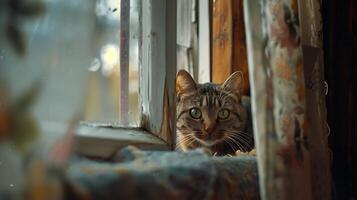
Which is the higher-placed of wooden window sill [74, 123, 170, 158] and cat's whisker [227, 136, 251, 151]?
wooden window sill [74, 123, 170, 158]

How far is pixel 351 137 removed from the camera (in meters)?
1.17

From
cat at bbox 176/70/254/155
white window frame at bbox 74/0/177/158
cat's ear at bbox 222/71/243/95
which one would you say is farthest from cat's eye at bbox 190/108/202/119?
white window frame at bbox 74/0/177/158

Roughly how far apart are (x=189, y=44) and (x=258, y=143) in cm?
88

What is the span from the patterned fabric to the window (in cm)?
5

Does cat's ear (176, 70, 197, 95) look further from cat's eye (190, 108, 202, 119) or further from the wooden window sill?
the wooden window sill

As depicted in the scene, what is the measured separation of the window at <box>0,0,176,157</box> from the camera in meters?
0.48

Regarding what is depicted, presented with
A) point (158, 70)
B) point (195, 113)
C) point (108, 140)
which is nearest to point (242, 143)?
point (195, 113)

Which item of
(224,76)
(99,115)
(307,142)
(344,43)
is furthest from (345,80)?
(99,115)

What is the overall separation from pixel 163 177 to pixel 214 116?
764 millimetres

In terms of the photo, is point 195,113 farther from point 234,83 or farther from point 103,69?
point 103,69

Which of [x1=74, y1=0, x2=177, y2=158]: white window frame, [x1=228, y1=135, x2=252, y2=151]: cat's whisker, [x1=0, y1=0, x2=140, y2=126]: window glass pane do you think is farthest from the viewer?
[x1=228, y1=135, x2=252, y2=151]: cat's whisker

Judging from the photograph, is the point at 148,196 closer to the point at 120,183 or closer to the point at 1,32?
the point at 120,183

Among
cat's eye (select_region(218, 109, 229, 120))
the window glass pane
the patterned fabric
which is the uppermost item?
the window glass pane

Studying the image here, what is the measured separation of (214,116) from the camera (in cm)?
134
